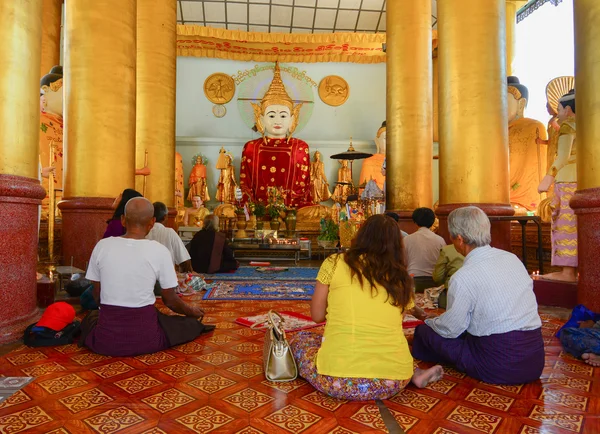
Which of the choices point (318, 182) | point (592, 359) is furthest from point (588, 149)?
point (318, 182)

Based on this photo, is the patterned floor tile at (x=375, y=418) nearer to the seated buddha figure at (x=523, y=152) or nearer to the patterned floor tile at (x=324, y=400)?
the patterned floor tile at (x=324, y=400)

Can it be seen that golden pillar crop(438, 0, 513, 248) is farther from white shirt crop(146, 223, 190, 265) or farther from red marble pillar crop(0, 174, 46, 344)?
red marble pillar crop(0, 174, 46, 344)

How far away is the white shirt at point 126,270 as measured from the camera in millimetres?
2238

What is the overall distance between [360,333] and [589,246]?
76.8 inches

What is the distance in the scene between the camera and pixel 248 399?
180cm

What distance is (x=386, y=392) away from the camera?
5.78ft

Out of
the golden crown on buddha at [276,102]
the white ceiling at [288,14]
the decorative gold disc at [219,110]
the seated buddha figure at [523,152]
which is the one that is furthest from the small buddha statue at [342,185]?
the white ceiling at [288,14]

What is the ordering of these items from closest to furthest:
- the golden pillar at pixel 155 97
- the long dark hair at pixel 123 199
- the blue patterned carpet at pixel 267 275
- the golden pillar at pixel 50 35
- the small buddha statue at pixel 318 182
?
the long dark hair at pixel 123 199 < the blue patterned carpet at pixel 267 275 < the golden pillar at pixel 155 97 < the golden pillar at pixel 50 35 < the small buddha statue at pixel 318 182

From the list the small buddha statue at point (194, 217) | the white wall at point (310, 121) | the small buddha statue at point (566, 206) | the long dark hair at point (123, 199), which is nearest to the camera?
the long dark hair at point (123, 199)

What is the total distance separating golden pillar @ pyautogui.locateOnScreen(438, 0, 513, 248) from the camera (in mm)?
4172

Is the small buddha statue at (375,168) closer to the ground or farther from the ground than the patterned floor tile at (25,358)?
farther from the ground

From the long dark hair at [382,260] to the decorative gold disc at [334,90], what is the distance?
10173mm

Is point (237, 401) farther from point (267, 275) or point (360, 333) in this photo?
point (267, 275)

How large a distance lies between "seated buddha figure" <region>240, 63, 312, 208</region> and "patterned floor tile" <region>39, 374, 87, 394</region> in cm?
865
